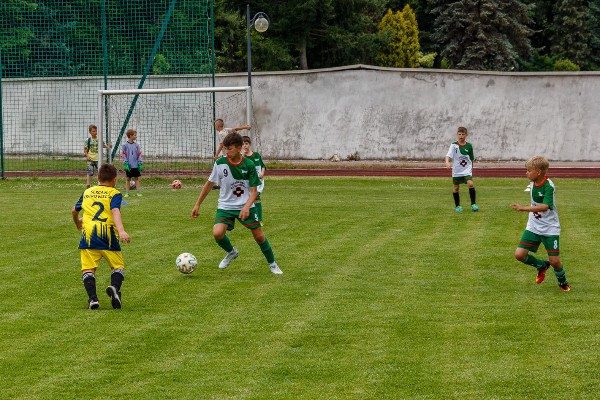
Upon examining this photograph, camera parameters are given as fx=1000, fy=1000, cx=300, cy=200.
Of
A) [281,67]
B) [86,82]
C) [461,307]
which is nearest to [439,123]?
[86,82]

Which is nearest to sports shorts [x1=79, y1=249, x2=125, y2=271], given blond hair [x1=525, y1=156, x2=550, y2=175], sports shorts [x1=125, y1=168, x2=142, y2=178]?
blond hair [x1=525, y1=156, x2=550, y2=175]

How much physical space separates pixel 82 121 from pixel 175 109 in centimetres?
357

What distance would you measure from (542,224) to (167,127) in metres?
22.1

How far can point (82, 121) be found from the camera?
111 ft

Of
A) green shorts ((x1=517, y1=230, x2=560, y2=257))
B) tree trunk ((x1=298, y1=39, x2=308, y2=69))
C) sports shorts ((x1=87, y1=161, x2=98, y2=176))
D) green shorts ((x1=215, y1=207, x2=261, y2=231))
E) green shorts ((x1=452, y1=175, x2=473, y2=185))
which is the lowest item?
green shorts ((x1=517, y1=230, x2=560, y2=257))

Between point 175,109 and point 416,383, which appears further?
point 175,109

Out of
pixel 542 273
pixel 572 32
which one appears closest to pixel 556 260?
pixel 542 273

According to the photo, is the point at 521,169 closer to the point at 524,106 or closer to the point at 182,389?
the point at 524,106

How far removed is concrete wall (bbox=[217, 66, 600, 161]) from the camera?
1507 inches

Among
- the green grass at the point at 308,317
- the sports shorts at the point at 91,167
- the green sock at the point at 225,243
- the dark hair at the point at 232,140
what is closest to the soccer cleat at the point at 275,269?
the green grass at the point at 308,317

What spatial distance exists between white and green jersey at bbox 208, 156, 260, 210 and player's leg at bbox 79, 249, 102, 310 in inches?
103

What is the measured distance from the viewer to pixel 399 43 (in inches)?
2458

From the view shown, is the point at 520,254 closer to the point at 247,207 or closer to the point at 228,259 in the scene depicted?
the point at 247,207

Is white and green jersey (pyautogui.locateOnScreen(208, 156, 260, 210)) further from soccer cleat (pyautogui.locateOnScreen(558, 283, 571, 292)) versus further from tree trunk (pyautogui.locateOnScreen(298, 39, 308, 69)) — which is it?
tree trunk (pyautogui.locateOnScreen(298, 39, 308, 69))
